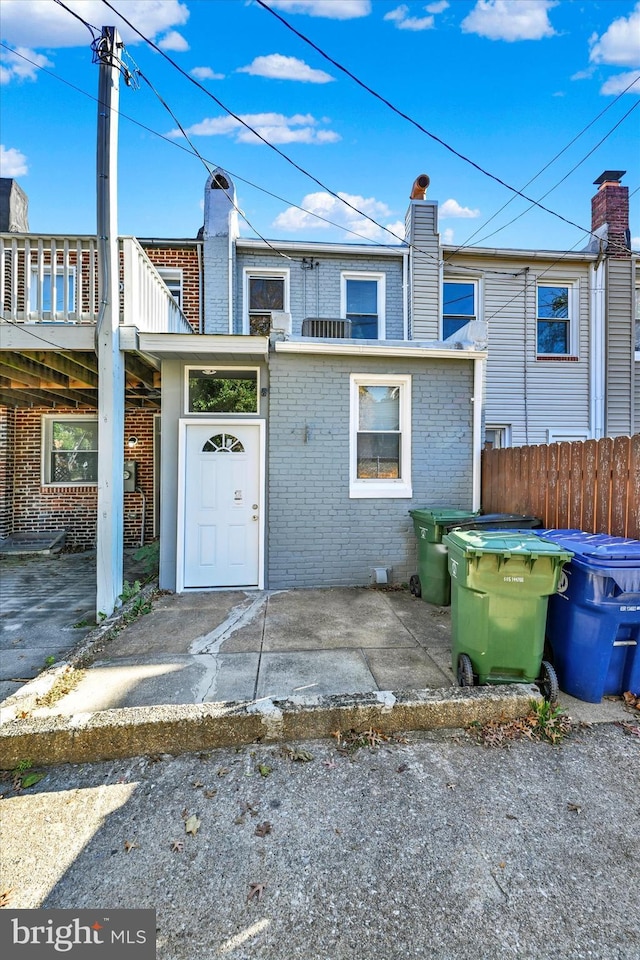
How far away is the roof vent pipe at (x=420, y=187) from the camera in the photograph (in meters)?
7.98

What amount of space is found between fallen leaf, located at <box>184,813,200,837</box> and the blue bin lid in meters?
2.83

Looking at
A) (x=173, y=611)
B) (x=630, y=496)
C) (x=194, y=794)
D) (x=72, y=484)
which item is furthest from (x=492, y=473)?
(x=72, y=484)

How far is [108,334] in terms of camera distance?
4641mm

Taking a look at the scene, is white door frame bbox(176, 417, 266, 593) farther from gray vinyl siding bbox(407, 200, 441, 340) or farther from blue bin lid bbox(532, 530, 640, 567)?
gray vinyl siding bbox(407, 200, 441, 340)

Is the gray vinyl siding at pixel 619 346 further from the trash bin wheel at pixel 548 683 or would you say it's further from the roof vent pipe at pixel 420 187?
the trash bin wheel at pixel 548 683

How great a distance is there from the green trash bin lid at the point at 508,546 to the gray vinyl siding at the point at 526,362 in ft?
20.9

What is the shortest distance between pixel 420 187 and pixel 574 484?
682 cm

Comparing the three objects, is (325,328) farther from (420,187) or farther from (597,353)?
(597,353)

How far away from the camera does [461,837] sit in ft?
6.49

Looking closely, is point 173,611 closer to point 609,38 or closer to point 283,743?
point 283,743

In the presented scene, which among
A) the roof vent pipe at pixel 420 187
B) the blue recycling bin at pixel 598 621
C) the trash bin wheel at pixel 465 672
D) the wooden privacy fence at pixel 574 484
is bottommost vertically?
the trash bin wheel at pixel 465 672

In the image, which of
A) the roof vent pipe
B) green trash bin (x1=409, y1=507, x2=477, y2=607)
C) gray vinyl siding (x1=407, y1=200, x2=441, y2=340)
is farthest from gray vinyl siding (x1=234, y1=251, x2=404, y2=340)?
green trash bin (x1=409, y1=507, x2=477, y2=607)

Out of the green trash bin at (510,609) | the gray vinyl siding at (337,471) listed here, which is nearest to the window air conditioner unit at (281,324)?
the gray vinyl siding at (337,471)

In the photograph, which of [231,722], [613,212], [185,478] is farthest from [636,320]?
[231,722]
